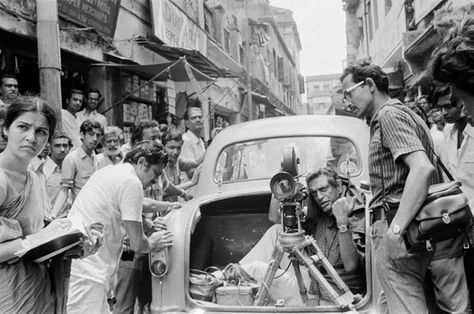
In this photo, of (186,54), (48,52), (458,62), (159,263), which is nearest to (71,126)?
(48,52)

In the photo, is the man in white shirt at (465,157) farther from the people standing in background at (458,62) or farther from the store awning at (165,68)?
the store awning at (165,68)

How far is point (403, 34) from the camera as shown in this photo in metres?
11.1

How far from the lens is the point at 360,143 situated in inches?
177

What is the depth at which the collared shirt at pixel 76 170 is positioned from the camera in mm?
5090

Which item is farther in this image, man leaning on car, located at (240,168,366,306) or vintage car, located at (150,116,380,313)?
vintage car, located at (150,116,380,313)

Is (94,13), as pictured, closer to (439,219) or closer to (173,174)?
(173,174)

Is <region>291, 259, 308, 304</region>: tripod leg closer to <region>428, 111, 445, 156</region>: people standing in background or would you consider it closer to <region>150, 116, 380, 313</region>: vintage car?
<region>150, 116, 380, 313</region>: vintage car

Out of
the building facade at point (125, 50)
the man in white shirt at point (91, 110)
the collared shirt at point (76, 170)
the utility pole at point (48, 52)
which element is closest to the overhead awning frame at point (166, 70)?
the building facade at point (125, 50)

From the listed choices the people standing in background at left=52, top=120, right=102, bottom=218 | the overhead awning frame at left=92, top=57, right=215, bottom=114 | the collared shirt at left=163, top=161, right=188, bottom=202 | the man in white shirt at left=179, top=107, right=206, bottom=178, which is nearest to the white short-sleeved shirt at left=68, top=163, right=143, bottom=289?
the people standing in background at left=52, top=120, right=102, bottom=218

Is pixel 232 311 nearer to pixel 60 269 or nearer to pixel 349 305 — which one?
pixel 349 305

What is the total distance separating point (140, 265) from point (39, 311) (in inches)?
66.7

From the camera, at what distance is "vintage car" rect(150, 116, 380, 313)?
4160mm

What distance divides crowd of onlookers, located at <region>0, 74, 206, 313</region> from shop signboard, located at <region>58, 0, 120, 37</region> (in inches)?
77.4

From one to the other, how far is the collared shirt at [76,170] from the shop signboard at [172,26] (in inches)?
254
